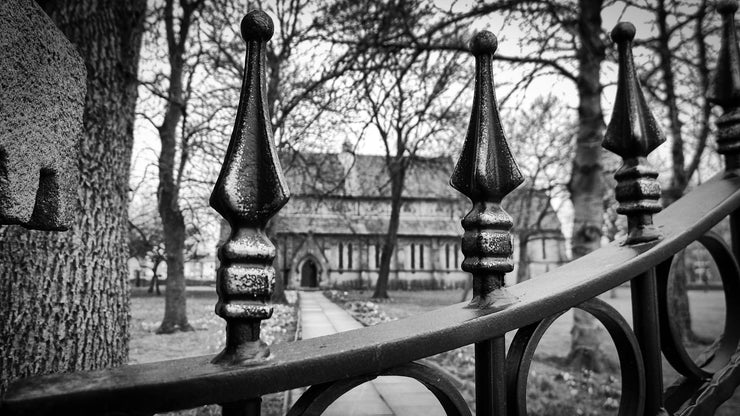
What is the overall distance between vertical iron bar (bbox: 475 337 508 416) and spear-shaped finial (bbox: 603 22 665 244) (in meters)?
0.64

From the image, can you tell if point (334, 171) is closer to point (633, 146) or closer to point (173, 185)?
point (173, 185)

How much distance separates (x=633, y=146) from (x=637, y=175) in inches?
3.6

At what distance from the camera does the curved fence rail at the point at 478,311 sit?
2.28ft

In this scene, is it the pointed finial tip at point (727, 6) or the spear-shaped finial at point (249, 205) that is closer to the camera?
the spear-shaped finial at point (249, 205)

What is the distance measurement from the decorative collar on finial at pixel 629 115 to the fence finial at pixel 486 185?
0.51 meters

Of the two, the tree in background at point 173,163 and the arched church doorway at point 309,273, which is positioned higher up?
the tree in background at point 173,163

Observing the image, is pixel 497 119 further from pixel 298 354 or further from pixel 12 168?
pixel 12 168

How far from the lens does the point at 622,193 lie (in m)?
1.29

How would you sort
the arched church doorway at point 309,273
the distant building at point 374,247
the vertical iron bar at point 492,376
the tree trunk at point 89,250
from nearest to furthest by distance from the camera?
the vertical iron bar at point 492,376 → the tree trunk at point 89,250 → the distant building at point 374,247 → the arched church doorway at point 309,273

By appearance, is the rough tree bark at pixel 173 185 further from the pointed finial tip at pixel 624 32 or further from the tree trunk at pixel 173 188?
the pointed finial tip at pixel 624 32

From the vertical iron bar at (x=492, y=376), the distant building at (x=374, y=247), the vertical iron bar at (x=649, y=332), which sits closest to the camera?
the vertical iron bar at (x=492, y=376)

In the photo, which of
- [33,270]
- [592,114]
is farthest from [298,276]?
[33,270]

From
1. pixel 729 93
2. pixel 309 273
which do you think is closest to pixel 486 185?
pixel 729 93

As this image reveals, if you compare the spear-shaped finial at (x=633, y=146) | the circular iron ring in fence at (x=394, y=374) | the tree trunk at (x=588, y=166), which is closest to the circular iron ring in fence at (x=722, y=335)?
the spear-shaped finial at (x=633, y=146)
